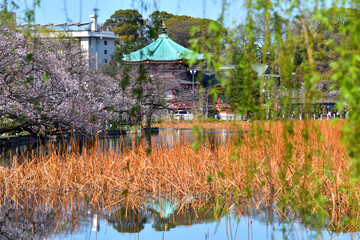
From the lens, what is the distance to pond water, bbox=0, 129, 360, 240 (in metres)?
4.76

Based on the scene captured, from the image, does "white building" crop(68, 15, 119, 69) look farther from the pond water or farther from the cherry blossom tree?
the pond water

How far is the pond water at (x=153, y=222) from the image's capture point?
4.76 metres

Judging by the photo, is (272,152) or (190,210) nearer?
(190,210)

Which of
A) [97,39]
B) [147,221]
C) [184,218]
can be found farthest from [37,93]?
[97,39]

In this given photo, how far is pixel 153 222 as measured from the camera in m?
5.19

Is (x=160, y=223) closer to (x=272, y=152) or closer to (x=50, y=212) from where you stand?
(x=50, y=212)

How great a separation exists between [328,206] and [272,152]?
1.34 metres

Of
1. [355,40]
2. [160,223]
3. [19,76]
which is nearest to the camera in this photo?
[355,40]

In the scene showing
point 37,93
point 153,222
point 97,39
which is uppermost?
point 97,39

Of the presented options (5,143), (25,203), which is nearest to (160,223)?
A: (25,203)

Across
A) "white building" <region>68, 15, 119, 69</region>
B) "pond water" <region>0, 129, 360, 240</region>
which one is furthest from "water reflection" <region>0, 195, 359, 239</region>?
"white building" <region>68, 15, 119, 69</region>

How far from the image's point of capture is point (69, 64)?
53.8ft

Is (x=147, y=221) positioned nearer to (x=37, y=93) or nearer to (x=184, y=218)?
(x=184, y=218)

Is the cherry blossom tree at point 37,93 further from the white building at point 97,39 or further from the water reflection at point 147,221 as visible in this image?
the white building at point 97,39
